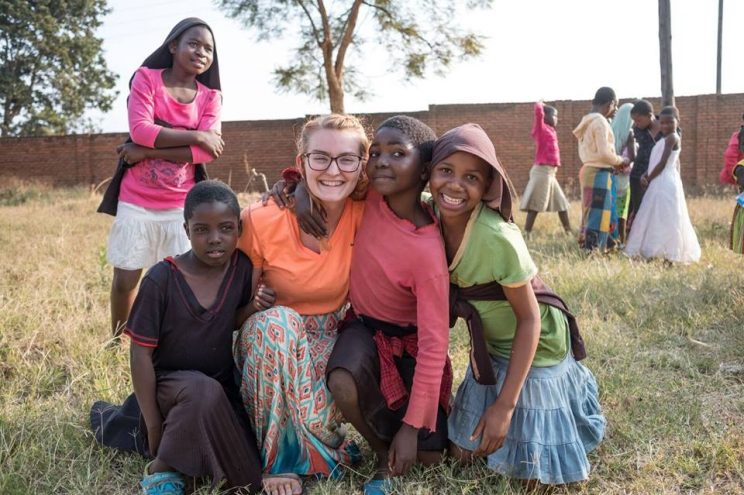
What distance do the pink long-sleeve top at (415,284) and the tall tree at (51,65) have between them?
85.5ft

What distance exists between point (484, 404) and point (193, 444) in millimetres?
1042

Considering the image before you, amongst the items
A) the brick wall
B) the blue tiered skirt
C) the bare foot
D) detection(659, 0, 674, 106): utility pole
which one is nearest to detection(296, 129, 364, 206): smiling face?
the blue tiered skirt

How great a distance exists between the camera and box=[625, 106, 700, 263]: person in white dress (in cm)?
605

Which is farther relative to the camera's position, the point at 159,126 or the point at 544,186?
the point at 544,186

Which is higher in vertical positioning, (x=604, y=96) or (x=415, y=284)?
(x=604, y=96)

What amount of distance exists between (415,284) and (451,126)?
15.2 metres

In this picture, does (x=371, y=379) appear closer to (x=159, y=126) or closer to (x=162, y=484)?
(x=162, y=484)

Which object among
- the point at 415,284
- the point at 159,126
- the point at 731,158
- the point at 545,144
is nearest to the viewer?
the point at 415,284

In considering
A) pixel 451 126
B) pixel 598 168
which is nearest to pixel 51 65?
pixel 451 126

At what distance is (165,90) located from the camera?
3.32 meters

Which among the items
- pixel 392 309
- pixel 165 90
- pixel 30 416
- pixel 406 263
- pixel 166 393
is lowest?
pixel 30 416

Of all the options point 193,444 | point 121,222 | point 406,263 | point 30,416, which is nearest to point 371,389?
point 406,263

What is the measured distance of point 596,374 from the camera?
3256mm

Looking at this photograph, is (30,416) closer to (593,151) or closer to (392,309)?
(392,309)
